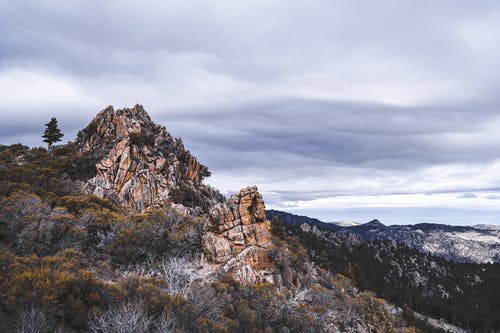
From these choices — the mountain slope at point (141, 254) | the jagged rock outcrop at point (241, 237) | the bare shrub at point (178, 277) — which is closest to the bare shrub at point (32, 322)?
the mountain slope at point (141, 254)

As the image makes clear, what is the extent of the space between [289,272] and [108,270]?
51.6ft

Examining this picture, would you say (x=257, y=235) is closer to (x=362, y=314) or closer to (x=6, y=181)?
(x=362, y=314)

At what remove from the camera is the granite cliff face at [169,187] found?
97.9 feet

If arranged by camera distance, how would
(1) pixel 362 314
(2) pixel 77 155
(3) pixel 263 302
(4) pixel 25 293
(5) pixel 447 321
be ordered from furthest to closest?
(5) pixel 447 321 → (2) pixel 77 155 → (1) pixel 362 314 → (3) pixel 263 302 → (4) pixel 25 293

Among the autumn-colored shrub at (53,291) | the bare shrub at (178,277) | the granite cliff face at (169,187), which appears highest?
the granite cliff face at (169,187)

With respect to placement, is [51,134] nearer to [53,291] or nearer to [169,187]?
[169,187]

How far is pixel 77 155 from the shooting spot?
51.8 meters

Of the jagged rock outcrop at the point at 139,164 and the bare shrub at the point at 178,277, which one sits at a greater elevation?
the jagged rock outcrop at the point at 139,164

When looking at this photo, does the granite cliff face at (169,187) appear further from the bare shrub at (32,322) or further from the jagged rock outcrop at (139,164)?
the bare shrub at (32,322)

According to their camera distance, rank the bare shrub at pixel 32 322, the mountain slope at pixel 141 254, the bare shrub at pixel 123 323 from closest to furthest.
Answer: the bare shrub at pixel 32 322 < the bare shrub at pixel 123 323 < the mountain slope at pixel 141 254

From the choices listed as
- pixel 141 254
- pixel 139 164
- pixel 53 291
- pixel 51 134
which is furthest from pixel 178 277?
pixel 51 134

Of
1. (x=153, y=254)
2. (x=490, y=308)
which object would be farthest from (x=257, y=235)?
(x=490, y=308)

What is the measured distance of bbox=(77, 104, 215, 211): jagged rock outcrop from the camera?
46.3 meters

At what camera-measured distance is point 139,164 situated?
49562mm
